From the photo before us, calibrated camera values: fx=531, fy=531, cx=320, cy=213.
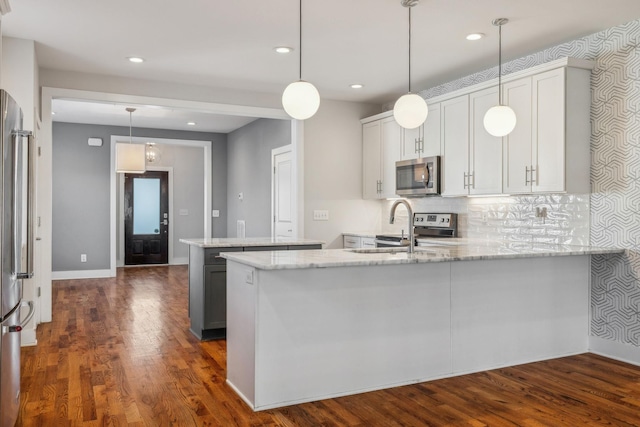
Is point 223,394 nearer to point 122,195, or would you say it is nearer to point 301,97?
point 301,97

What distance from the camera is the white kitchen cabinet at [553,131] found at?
3.94 meters

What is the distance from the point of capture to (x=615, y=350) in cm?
391

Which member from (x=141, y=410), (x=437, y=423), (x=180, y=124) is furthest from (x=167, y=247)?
(x=437, y=423)

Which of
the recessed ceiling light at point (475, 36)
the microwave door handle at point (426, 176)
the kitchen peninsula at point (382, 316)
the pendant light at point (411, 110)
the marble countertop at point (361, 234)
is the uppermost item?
the recessed ceiling light at point (475, 36)

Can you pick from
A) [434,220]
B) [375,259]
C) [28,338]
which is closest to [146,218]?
[28,338]

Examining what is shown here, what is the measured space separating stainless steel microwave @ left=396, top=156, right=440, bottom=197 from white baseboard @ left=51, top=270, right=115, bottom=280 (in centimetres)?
534

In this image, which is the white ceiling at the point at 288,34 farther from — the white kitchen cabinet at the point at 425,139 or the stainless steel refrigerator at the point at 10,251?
the stainless steel refrigerator at the point at 10,251

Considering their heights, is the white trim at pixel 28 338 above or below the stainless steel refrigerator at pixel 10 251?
below

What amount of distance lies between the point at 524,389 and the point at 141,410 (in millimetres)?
2214

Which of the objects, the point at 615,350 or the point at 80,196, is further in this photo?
the point at 80,196

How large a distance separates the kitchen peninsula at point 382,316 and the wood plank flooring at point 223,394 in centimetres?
11

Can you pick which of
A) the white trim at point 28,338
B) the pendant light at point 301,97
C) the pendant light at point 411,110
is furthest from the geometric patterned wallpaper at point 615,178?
the white trim at point 28,338

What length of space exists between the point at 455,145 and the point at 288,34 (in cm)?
190

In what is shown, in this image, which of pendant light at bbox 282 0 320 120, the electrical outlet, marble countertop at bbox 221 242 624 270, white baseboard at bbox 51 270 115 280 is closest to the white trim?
marble countertop at bbox 221 242 624 270
